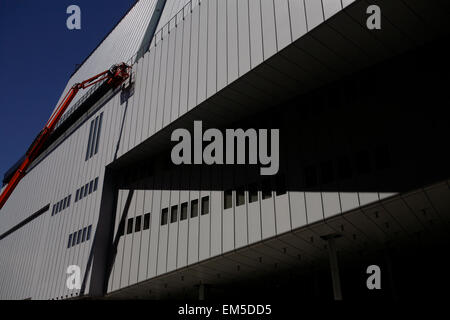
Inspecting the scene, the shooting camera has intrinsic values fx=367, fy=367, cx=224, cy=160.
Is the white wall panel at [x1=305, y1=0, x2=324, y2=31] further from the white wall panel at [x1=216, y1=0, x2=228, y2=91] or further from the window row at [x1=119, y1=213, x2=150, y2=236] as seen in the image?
the window row at [x1=119, y1=213, x2=150, y2=236]

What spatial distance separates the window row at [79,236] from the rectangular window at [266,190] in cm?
1553

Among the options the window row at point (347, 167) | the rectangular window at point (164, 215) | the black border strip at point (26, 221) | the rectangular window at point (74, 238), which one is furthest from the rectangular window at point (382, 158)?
the black border strip at point (26, 221)

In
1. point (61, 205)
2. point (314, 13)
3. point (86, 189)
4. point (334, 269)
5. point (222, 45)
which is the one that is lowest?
point (334, 269)

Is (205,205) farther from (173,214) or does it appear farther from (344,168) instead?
(344,168)

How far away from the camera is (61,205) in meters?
33.6

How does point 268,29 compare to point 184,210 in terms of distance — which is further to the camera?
point 184,210

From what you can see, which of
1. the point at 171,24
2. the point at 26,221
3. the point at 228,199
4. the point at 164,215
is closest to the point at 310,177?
the point at 228,199

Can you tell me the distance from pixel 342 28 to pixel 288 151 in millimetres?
7084

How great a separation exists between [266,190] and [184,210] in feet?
20.7

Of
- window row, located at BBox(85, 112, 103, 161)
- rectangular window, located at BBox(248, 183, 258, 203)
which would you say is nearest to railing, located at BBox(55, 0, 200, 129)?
window row, located at BBox(85, 112, 103, 161)

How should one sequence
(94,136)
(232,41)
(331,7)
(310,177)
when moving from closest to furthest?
1. (331,7)
2. (310,177)
3. (232,41)
4. (94,136)

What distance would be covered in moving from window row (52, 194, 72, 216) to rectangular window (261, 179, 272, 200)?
20.5m

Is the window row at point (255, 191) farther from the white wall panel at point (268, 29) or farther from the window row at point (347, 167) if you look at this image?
the white wall panel at point (268, 29)

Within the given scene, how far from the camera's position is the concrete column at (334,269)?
1711 cm
